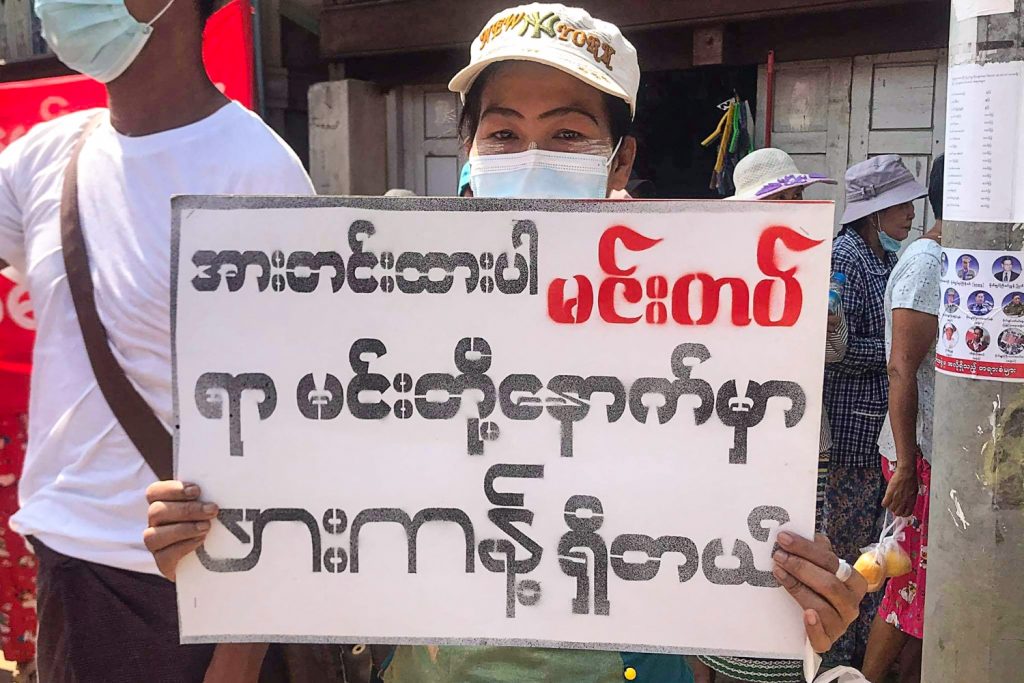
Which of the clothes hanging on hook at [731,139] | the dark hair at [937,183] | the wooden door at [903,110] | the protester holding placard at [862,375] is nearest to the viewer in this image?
the dark hair at [937,183]

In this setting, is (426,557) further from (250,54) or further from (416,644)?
(250,54)

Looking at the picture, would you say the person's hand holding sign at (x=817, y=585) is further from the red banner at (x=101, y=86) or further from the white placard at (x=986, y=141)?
the red banner at (x=101, y=86)

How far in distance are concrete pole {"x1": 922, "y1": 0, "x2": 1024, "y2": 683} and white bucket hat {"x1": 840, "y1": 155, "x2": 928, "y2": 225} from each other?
1.64 meters

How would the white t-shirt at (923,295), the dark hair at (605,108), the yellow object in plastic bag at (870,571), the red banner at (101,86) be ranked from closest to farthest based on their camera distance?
the yellow object in plastic bag at (870,571)
the dark hair at (605,108)
the red banner at (101,86)
the white t-shirt at (923,295)

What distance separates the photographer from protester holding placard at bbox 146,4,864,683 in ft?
4.95

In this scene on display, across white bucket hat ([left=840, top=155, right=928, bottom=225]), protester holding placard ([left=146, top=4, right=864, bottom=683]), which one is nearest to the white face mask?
protester holding placard ([left=146, top=4, right=864, bottom=683])

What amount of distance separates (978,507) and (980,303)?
564 millimetres

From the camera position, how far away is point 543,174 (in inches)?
67.2

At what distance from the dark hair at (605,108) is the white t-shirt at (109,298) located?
373mm

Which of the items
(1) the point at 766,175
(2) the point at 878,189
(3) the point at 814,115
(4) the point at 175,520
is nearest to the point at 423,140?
(3) the point at 814,115

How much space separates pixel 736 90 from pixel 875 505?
3.16 m

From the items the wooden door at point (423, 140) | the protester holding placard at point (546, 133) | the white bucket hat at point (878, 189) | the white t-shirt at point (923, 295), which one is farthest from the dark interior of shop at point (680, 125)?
the protester holding placard at point (546, 133)

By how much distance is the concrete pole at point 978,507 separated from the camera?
2.43 m

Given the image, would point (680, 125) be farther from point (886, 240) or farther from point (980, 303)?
point (980, 303)
